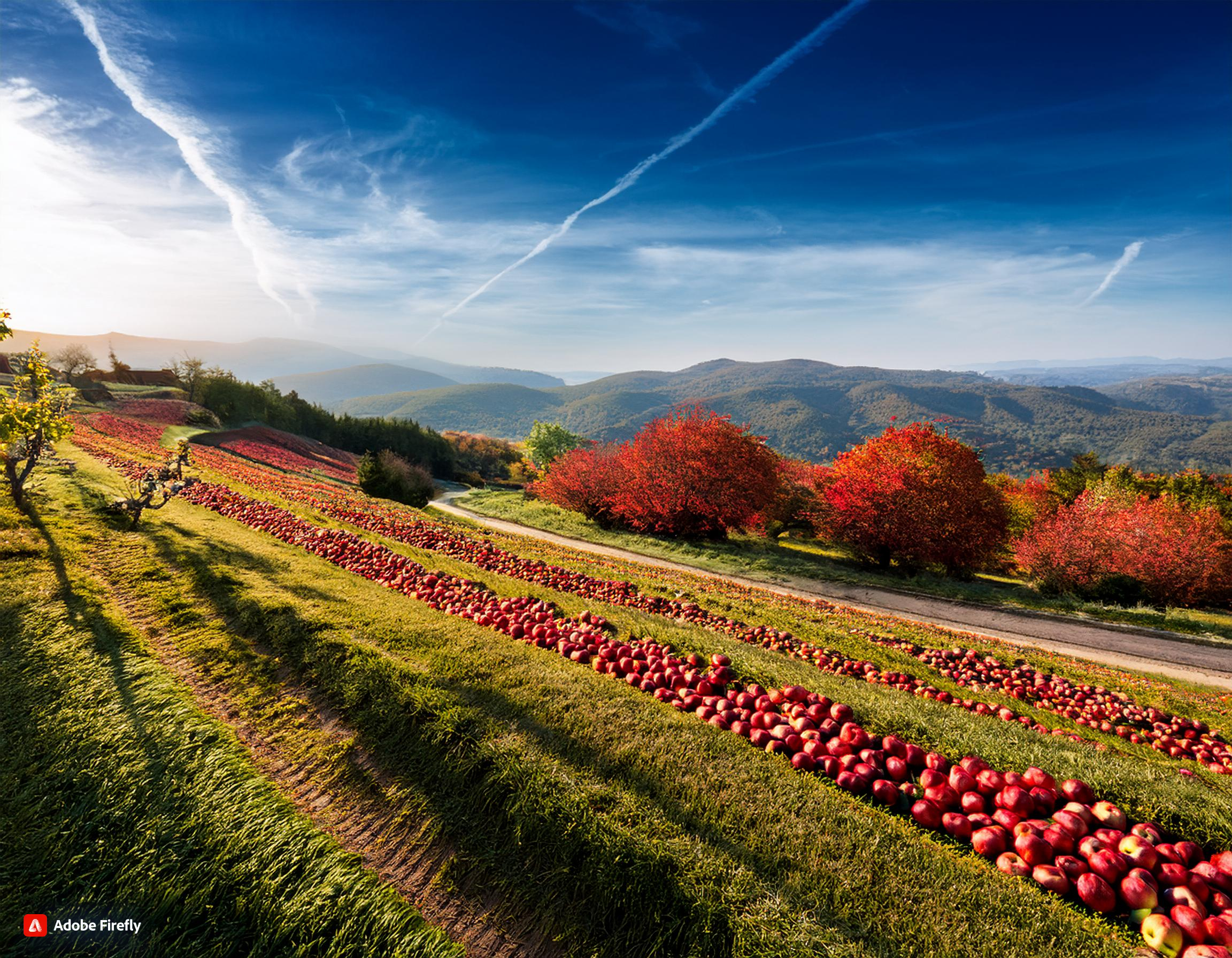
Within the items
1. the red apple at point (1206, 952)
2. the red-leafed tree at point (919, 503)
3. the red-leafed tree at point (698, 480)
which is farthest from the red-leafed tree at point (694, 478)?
the red apple at point (1206, 952)

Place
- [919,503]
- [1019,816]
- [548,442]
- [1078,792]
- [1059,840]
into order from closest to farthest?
[1059,840]
[1019,816]
[1078,792]
[919,503]
[548,442]

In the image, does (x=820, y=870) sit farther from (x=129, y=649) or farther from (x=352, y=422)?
(x=352, y=422)

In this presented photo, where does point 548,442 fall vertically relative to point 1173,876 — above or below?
below

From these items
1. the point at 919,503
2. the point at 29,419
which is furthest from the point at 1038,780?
the point at 919,503

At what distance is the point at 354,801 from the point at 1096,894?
15.4 feet

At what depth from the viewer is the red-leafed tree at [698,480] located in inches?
998

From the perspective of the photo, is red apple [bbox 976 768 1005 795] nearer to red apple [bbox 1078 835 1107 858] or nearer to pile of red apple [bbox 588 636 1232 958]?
pile of red apple [bbox 588 636 1232 958]

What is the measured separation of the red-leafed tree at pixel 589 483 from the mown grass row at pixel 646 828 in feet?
Result: 78.6

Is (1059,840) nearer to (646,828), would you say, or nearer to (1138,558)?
(646,828)

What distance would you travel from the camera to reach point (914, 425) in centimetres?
2311

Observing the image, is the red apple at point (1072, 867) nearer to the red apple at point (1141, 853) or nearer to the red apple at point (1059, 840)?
the red apple at point (1059, 840)

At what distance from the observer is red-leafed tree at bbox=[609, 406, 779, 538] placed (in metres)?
25.4

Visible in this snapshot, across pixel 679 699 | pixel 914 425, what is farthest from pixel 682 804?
pixel 914 425

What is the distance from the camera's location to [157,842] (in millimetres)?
2748
